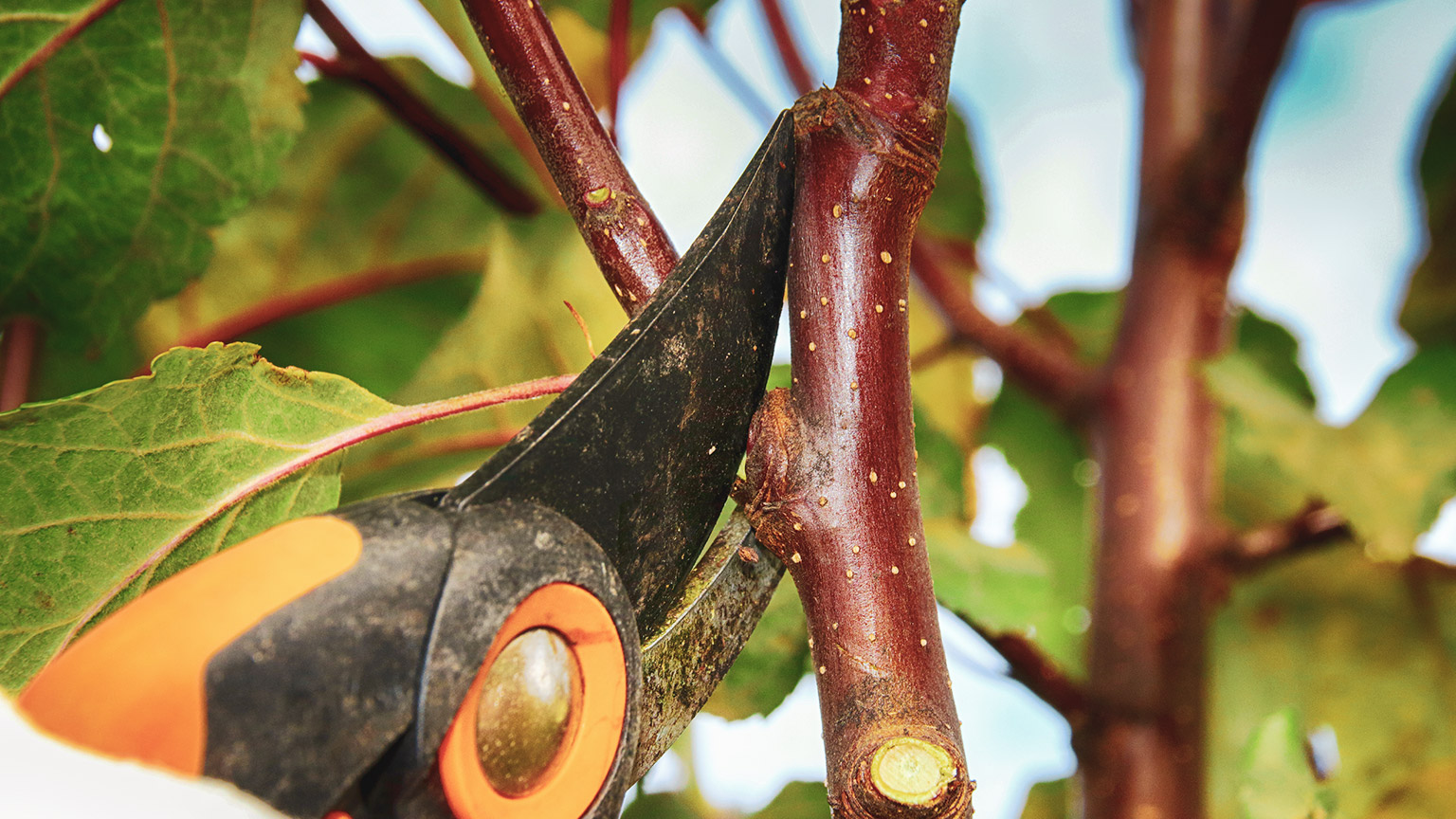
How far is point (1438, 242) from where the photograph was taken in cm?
52

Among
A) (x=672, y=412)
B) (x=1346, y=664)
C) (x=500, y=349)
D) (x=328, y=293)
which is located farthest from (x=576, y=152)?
(x=1346, y=664)

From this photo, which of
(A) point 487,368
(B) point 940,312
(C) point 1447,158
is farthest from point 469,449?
(C) point 1447,158

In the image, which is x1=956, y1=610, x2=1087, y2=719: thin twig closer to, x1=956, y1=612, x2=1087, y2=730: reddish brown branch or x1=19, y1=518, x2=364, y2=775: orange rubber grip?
x1=956, y1=612, x2=1087, y2=730: reddish brown branch

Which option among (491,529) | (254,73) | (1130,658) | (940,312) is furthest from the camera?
(940,312)

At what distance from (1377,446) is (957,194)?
0.80 feet

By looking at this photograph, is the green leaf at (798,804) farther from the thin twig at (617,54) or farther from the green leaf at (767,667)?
the thin twig at (617,54)

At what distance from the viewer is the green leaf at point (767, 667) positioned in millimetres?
347

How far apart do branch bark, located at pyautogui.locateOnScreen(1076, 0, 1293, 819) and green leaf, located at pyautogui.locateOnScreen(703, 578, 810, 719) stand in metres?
0.15

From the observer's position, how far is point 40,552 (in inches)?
8.4

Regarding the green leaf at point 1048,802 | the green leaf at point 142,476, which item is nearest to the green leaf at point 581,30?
the green leaf at point 142,476

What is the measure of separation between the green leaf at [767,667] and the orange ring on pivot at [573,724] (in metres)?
0.18

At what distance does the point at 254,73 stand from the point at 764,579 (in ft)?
0.76

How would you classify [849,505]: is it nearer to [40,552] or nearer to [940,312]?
[40,552]

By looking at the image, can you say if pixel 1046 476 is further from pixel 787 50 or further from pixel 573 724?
pixel 573 724
